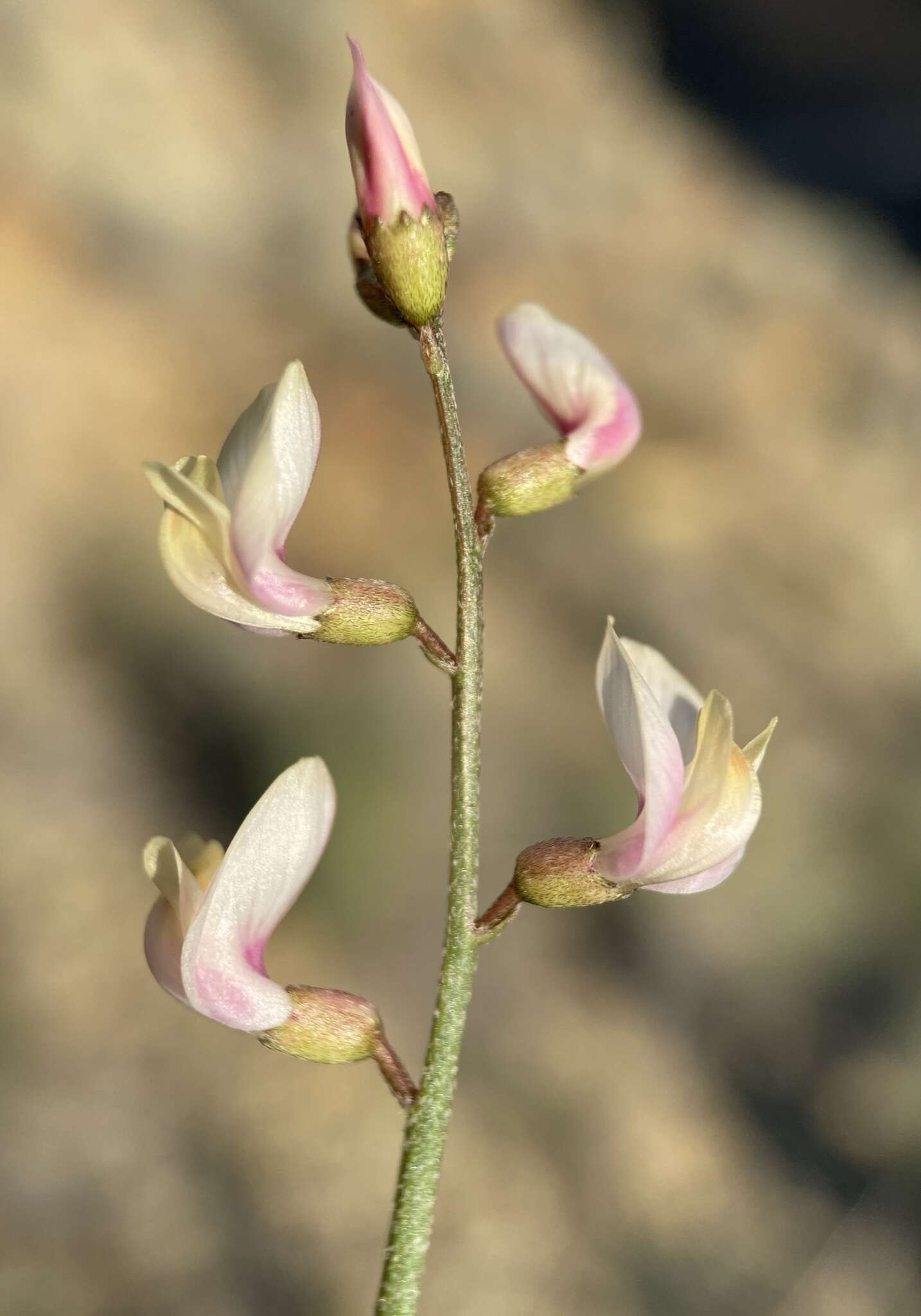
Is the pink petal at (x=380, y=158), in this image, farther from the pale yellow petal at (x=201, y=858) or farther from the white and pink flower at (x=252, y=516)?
the pale yellow petal at (x=201, y=858)

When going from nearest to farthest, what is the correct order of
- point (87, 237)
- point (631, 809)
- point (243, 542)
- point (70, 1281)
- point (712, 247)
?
point (243, 542) < point (70, 1281) < point (631, 809) < point (87, 237) < point (712, 247)

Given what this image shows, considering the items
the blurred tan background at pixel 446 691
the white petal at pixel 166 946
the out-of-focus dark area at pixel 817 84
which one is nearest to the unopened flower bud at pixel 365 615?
the white petal at pixel 166 946

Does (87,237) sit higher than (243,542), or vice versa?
(87,237)

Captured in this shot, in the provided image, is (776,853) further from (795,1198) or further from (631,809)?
(795,1198)

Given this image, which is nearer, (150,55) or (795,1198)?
(795,1198)

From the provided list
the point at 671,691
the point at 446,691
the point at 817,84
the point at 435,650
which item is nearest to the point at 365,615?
the point at 435,650

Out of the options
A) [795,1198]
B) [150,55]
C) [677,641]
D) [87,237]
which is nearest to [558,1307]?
[795,1198]

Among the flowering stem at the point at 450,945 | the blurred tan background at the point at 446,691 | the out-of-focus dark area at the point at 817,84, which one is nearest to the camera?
the flowering stem at the point at 450,945
